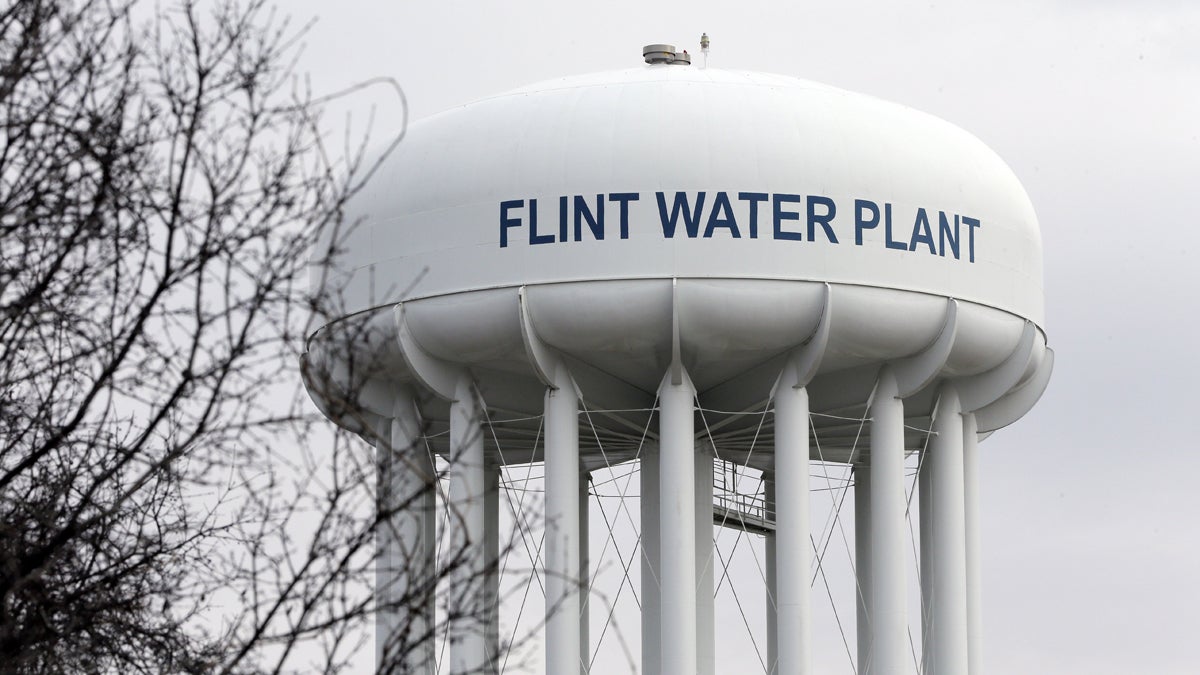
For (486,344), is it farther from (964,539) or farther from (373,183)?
(964,539)

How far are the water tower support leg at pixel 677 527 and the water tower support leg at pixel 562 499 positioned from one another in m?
0.88

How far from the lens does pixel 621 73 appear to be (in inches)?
969

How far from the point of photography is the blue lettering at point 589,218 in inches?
890

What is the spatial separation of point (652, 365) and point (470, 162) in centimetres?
275

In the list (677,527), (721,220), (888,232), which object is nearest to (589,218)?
(721,220)

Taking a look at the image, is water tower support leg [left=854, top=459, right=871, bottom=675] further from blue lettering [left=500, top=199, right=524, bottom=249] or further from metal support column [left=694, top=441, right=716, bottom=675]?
blue lettering [left=500, top=199, right=524, bottom=249]

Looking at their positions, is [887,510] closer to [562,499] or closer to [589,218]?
[562,499]

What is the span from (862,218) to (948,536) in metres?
4.12

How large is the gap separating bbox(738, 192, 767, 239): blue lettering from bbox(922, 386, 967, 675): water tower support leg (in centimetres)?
362

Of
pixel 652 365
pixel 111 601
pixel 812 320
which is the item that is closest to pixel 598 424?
pixel 652 365

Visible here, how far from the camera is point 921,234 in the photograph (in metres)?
23.3

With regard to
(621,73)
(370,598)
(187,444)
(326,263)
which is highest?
(621,73)

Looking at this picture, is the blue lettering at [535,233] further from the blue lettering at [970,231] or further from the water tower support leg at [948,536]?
the water tower support leg at [948,536]

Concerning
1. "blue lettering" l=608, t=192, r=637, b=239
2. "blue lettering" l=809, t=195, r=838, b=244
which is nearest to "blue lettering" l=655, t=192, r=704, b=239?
"blue lettering" l=608, t=192, r=637, b=239
